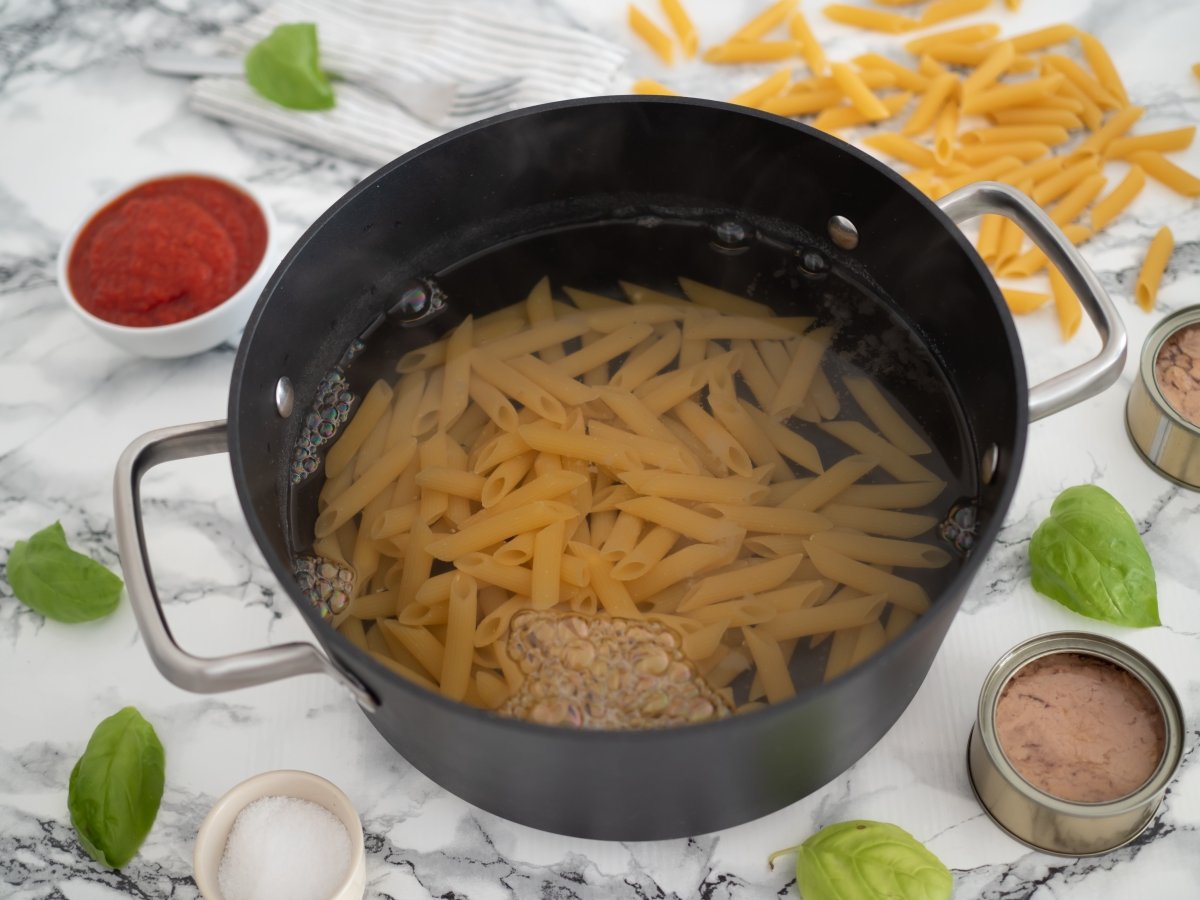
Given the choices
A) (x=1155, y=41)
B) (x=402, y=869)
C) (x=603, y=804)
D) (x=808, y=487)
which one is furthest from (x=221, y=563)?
(x=1155, y=41)

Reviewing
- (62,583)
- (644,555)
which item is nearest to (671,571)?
(644,555)

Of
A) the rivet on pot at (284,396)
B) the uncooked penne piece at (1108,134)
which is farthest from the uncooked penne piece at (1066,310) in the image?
the rivet on pot at (284,396)

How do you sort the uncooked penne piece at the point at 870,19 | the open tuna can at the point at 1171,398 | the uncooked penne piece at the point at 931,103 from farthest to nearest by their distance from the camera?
the uncooked penne piece at the point at 870,19
the uncooked penne piece at the point at 931,103
the open tuna can at the point at 1171,398

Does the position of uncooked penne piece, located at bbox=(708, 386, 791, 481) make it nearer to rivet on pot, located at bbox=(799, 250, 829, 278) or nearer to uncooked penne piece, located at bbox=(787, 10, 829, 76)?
rivet on pot, located at bbox=(799, 250, 829, 278)

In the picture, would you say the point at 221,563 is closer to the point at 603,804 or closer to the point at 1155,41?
the point at 603,804

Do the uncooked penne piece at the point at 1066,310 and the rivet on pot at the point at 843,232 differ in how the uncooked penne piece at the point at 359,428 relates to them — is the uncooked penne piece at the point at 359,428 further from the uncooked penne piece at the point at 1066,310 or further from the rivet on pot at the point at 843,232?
the uncooked penne piece at the point at 1066,310

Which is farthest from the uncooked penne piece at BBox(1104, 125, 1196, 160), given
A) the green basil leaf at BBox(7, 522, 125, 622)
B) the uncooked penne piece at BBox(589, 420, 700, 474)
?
the green basil leaf at BBox(7, 522, 125, 622)
